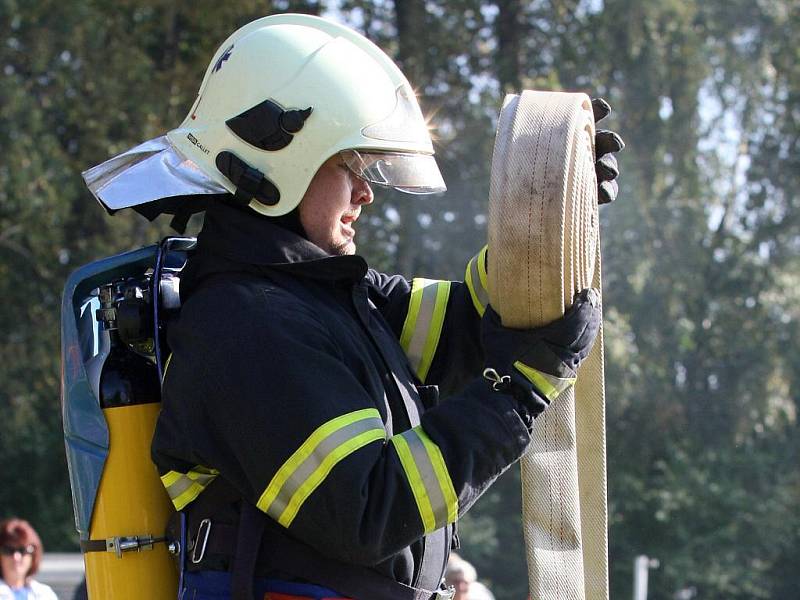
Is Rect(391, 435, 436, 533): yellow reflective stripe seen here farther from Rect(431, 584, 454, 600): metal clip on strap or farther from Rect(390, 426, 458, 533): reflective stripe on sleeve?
Rect(431, 584, 454, 600): metal clip on strap

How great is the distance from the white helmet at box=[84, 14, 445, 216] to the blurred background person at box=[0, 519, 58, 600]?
3379 mm

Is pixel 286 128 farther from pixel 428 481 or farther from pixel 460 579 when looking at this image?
pixel 460 579

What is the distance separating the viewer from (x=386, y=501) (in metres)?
2.13

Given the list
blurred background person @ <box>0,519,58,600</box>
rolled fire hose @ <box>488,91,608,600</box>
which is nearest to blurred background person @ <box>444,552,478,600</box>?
blurred background person @ <box>0,519,58,600</box>

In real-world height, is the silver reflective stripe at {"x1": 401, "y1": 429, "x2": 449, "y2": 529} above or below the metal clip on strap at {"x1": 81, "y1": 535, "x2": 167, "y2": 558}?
above

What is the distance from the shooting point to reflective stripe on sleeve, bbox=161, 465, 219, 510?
2373 mm

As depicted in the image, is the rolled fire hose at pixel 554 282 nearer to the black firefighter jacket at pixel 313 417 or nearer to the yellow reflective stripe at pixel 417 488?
the black firefighter jacket at pixel 313 417

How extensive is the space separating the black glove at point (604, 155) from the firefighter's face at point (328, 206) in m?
0.57

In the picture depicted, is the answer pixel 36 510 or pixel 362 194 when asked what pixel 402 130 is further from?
pixel 36 510

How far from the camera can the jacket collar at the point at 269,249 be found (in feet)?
8.01

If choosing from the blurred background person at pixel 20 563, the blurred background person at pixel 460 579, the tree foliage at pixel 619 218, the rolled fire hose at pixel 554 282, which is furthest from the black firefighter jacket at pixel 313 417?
the tree foliage at pixel 619 218

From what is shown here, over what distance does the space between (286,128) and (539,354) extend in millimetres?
692

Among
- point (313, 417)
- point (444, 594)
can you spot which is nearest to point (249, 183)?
point (313, 417)

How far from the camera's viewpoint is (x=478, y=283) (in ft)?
9.50
